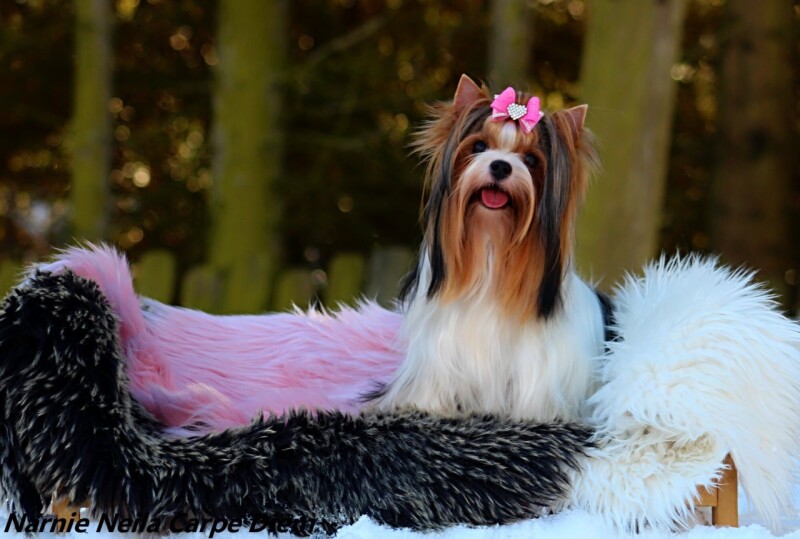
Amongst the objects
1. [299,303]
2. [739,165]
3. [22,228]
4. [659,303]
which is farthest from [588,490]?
[22,228]

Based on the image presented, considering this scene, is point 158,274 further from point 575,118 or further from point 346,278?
point 575,118

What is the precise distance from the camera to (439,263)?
2.79 meters

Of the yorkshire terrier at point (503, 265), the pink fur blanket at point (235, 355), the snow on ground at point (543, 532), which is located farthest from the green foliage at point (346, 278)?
the snow on ground at point (543, 532)

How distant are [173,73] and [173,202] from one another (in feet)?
3.21

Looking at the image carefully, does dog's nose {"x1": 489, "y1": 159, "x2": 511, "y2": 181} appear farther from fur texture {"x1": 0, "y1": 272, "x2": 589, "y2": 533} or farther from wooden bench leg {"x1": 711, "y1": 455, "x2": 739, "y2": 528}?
wooden bench leg {"x1": 711, "y1": 455, "x2": 739, "y2": 528}

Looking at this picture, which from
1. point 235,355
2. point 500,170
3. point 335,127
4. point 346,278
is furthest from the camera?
point 335,127

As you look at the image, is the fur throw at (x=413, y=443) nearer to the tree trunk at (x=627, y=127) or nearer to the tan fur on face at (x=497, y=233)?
the tan fur on face at (x=497, y=233)

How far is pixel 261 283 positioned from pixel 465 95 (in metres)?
3.37

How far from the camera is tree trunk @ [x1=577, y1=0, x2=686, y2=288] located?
4801 millimetres

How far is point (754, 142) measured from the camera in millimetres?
6945

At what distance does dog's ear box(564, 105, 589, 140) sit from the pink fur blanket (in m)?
0.93

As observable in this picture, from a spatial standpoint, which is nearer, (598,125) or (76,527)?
(76,527)

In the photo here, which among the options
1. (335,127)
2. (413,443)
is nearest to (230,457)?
(413,443)

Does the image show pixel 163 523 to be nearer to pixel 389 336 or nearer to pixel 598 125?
pixel 389 336
